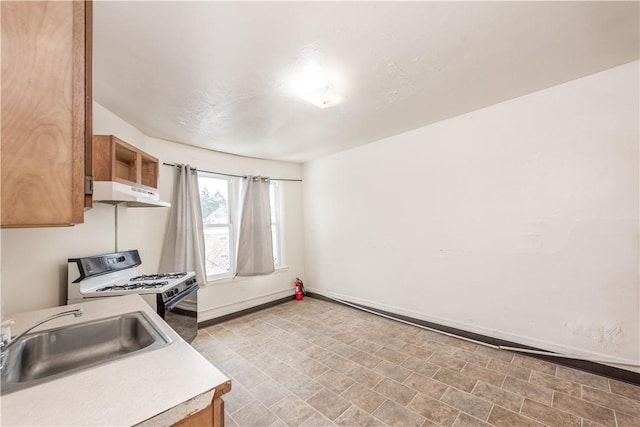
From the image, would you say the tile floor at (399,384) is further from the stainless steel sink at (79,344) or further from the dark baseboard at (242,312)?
the stainless steel sink at (79,344)

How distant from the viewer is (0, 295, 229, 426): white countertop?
73 cm

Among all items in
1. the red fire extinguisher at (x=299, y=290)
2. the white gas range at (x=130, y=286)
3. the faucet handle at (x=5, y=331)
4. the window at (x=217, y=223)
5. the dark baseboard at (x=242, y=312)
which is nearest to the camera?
the faucet handle at (x=5, y=331)

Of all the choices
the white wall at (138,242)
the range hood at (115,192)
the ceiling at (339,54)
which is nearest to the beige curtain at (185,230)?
the white wall at (138,242)

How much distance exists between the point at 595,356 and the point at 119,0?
13.3 ft

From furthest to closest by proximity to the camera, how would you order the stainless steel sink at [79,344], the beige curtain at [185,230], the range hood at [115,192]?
the beige curtain at [185,230] → the range hood at [115,192] → the stainless steel sink at [79,344]

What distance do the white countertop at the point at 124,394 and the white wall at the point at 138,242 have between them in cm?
137

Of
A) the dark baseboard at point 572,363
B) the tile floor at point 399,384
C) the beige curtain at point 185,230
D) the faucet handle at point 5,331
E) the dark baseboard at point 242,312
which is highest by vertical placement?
the beige curtain at point 185,230

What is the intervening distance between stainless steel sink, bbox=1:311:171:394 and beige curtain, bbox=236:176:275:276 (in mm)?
2381

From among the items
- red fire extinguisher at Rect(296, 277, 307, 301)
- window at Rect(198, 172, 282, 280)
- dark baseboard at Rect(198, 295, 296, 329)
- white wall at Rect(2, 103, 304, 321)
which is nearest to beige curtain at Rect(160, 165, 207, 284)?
white wall at Rect(2, 103, 304, 321)

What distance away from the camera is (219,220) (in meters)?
3.93

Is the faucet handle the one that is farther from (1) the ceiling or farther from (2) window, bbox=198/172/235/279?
(2) window, bbox=198/172/235/279

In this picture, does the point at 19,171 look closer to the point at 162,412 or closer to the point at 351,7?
the point at 162,412

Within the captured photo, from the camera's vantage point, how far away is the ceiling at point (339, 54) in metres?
1.41

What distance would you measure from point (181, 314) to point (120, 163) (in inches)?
61.7
